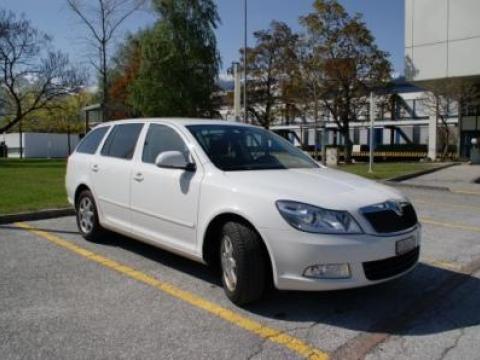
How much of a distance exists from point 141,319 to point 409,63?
25.8 meters

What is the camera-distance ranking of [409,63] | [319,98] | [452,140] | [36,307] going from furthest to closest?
[452,140] < [319,98] < [409,63] < [36,307]

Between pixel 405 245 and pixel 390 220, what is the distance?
0.26m

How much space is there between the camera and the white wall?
81.1ft

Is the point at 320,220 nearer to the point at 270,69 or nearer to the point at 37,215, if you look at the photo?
the point at 37,215

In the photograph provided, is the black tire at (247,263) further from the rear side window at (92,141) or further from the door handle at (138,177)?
the rear side window at (92,141)

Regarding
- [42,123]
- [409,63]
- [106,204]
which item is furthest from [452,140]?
[42,123]

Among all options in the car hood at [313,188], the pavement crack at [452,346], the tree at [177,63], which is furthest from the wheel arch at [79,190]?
the tree at [177,63]

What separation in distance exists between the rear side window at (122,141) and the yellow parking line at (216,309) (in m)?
1.23

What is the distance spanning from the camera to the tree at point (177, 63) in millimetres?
36625

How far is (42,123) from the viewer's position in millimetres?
64062

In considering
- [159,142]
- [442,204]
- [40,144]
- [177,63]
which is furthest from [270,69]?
[159,142]

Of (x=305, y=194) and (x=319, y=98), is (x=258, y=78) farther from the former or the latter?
(x=305, y=194)

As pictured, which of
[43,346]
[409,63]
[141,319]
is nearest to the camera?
[43,346]

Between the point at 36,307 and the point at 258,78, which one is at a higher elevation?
Result: the point at 258,78
